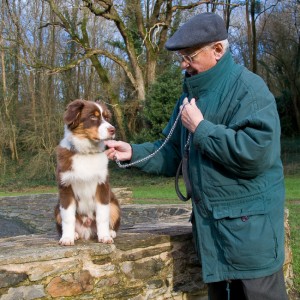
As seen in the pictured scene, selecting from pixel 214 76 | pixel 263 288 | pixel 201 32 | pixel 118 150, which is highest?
pixel 201 32

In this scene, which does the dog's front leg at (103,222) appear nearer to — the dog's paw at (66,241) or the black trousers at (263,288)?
the dog's paw at (66,241)

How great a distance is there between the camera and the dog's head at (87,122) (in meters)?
4.09

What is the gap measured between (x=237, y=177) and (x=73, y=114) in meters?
1.79

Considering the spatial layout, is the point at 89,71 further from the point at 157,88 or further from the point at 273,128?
the point at 273,128

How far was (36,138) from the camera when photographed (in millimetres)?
27000

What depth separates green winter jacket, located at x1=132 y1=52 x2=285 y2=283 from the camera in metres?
2.83

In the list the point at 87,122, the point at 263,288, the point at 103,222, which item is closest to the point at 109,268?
the point at 103,222

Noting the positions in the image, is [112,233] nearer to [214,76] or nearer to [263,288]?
[263,288]

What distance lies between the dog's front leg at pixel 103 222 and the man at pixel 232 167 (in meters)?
1.21

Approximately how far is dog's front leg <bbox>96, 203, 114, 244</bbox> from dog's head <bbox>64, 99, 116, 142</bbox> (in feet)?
2.12

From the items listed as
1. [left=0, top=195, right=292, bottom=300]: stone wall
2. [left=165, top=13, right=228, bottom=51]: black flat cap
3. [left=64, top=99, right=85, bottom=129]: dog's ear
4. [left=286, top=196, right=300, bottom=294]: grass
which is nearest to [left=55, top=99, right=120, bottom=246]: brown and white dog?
[left=64, top=99, right=85, bottom=129]: dog's ear

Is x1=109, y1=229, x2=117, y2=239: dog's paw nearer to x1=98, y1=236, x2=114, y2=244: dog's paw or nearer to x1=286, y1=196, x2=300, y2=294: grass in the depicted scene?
x1=98, y1=236, x2=114, y2=244: dog's paw

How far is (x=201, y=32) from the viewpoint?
9.91 ft

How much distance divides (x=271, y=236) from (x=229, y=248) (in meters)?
0.29
